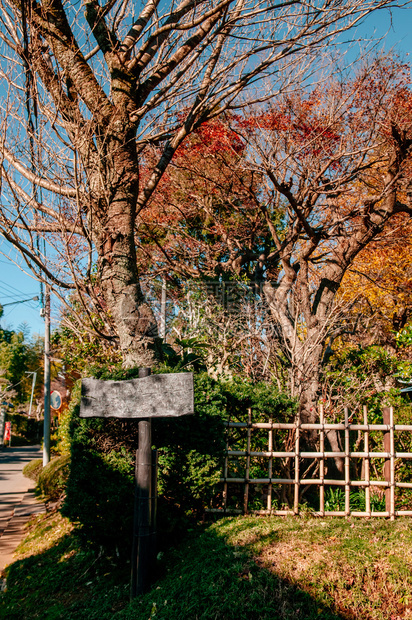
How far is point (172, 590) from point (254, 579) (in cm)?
67

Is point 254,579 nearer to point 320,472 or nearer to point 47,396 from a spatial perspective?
point 320,472

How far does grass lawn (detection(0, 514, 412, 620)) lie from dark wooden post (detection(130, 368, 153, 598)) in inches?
5.5

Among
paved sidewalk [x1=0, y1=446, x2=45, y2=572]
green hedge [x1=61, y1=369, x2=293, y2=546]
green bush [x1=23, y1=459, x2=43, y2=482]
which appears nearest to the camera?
green hedge [x1=61, y1=369, x2=293, y2=546]

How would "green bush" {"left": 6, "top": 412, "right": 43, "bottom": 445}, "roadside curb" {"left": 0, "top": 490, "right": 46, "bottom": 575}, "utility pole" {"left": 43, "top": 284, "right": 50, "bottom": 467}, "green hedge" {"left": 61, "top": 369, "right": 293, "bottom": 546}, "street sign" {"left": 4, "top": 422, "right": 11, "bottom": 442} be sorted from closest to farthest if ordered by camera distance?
"green hedge" {"left": 61, "top": 369, "right": 293, "bottom": 546}, "roadside curb" {"left": 0, "top": 490, "right": 46, "bottom": 575}, "utility pole" {"left": 43, "top": 284, "right": 50, "bottom": 467}, "street sign" {"left": 4, "top": 422, "right": 11, "bottom": 442}, "green bush" {"left": 6, "top": 412, "right": 43, "bottom": 445}

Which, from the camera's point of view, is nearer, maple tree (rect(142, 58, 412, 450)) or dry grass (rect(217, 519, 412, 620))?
dry grass (rect(217, 519, 412, 620))

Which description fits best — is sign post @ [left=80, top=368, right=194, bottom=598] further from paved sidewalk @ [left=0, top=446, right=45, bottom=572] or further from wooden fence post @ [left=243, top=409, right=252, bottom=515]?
paved sidewalk @ [left=0, top=446, right=45, bottom=572]

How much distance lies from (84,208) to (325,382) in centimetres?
438

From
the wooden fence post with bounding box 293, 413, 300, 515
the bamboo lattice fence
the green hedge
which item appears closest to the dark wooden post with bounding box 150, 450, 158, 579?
the green hedge

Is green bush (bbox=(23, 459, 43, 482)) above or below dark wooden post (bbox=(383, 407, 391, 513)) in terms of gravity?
below

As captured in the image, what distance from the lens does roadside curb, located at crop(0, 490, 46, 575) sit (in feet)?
20.9

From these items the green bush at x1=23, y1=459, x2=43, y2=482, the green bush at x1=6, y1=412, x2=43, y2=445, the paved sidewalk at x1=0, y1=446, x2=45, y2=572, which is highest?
the paved sidewalk at x1=0, y1=446, x2=45, y2=572

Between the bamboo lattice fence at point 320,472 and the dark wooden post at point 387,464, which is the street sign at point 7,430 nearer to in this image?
the bamboo lattice fence at point 320,472

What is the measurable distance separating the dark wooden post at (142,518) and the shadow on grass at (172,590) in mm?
140

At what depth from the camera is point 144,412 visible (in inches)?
153
